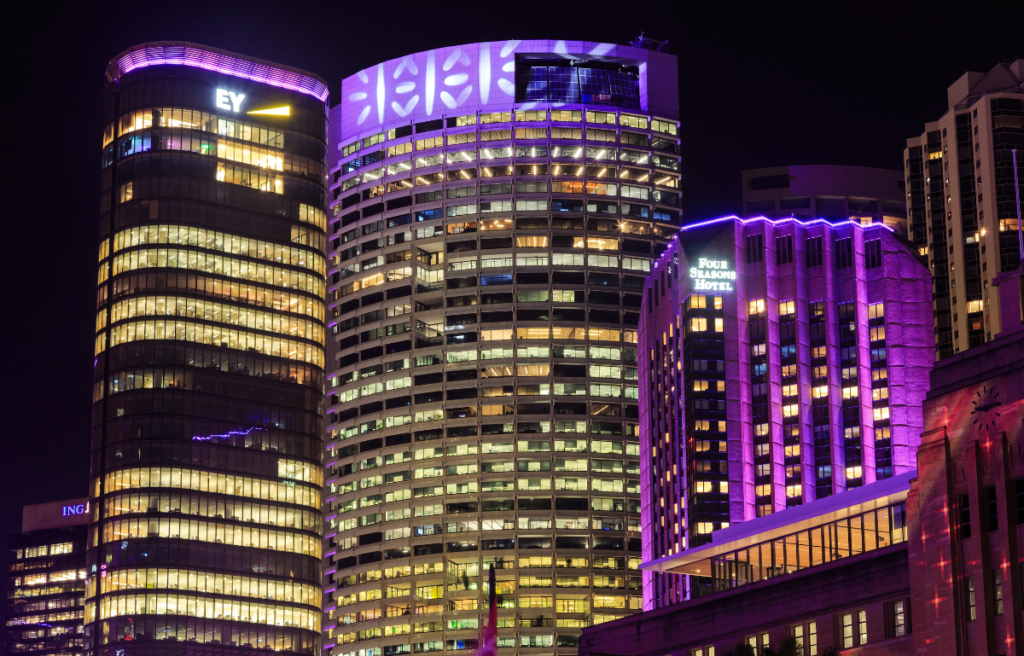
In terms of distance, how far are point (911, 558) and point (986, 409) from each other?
11346 millimetres

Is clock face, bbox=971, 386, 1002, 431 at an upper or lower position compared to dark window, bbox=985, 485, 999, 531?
upper

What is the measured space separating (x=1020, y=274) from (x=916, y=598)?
21572 mm

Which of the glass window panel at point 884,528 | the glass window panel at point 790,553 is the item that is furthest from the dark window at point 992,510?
the glass window panel at point 790,553

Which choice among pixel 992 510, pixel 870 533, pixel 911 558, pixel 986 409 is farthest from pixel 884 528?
pixel 986 409

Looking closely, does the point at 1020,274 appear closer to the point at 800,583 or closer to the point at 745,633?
the point at 800,583

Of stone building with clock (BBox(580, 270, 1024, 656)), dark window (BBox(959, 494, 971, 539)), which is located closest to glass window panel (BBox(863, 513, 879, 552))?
stone building with clock (BBox(580, 270, 1024, 656))

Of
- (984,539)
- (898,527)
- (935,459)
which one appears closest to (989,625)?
(984,539)

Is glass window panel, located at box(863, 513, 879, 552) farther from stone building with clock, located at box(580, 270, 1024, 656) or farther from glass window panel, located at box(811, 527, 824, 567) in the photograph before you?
glass window panel, located at box(811, 527, 824, 567)

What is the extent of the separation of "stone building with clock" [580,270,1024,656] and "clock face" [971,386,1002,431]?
0.08 meters

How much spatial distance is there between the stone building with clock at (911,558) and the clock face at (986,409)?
75 mm

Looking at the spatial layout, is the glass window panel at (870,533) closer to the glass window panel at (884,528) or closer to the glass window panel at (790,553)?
the glass window panel at (884,528)

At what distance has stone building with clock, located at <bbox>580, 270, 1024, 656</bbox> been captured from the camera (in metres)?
91.6

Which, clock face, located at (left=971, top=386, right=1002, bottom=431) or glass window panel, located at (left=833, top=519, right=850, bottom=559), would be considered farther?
glass window panel, located at (left=833, top=519, right=850, bottom=559)

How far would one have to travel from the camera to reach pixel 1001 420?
3644 inches
